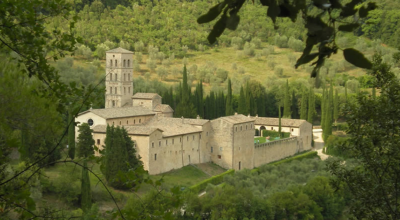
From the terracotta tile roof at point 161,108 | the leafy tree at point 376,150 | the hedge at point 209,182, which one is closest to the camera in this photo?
the leafy tree at point 376,150

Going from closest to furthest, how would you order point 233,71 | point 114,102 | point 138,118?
point 138,118 → point 114,102 → point 233,71

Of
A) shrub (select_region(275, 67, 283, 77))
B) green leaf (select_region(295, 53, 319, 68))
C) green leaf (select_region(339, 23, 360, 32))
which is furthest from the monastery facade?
green leaf (select_region(339, 23, 360, 32))

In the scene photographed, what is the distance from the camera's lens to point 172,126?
33.2 metres

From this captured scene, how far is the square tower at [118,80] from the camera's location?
3981 cm

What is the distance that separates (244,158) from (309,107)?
12171 mm

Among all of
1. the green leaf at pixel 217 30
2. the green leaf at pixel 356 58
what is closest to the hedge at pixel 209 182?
the green leaf at pixel 217 30

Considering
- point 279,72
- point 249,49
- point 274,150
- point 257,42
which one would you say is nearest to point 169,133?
point 274,150

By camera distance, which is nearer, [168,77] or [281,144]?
[281,144]

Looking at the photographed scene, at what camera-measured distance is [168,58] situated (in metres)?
69.7

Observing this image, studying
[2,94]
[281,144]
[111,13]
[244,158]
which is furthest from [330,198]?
[111,13]

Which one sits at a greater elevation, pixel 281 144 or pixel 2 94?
pixel 2 94

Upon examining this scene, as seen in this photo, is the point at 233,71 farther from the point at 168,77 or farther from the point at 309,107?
the point at 309,107

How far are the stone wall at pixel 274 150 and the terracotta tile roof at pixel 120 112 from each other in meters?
7.40

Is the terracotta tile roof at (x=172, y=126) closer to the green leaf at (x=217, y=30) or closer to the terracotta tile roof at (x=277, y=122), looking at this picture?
the terracotta tile roof at (x=277, y=122)
